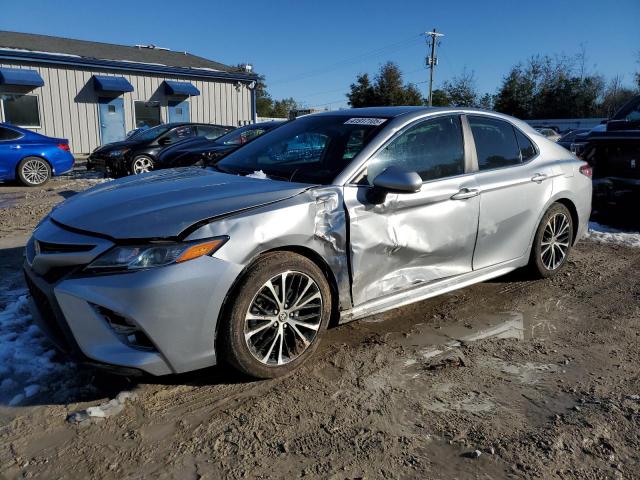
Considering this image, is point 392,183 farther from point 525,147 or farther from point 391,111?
point 525,147

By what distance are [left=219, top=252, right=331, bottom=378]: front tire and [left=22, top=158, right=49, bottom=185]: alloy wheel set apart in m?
10.4

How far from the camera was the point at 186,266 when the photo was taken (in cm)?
261

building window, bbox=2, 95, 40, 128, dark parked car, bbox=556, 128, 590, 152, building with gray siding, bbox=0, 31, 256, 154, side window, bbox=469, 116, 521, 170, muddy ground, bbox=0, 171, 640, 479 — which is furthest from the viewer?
building with gray siding, bbox=0, 31, 256, 154

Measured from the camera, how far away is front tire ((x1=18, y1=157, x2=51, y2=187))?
11242mm

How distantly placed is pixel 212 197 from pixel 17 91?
19359 millimetres

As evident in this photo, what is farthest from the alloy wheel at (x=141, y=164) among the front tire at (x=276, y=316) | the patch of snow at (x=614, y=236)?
the front tire at (x=276, y=316)

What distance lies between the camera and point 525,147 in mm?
4582

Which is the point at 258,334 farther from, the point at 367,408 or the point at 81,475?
the point at 81,475

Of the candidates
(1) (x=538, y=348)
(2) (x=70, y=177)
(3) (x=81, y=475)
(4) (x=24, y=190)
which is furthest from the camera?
(2) (x=70, y=177)

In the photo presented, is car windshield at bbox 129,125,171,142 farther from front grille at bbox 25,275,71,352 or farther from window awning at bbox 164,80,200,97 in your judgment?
front grille at bbox 25,275,71,352

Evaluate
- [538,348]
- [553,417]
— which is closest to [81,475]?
[553,417]

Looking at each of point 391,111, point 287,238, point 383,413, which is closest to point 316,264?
point 287,238

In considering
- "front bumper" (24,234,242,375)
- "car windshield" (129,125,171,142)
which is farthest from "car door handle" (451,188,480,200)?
"car windshield" (129,125,171,142)

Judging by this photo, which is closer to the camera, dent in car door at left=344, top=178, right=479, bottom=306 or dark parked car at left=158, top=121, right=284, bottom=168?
dent in car door at left=344, top=178, right=479, bottom=306
